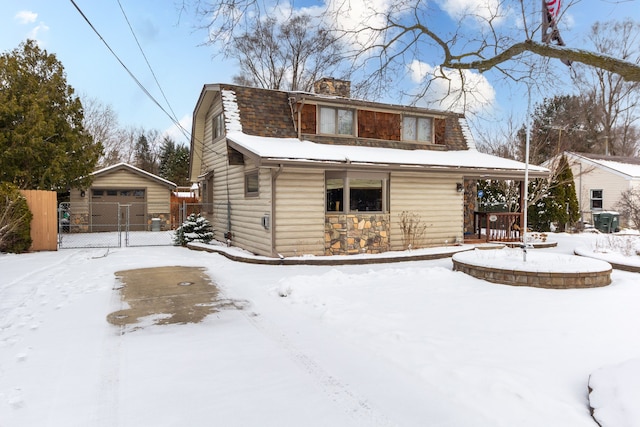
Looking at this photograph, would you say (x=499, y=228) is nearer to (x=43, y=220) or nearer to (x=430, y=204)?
(x=430, y=204)

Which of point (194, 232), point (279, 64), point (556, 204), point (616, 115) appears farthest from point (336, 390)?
point (616, 115)

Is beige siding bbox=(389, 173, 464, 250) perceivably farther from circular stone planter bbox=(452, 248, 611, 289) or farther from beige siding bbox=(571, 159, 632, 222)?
beige siding bbox=(571, 159, 632, 222)

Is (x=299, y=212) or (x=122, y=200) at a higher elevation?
(x=122, y=200)

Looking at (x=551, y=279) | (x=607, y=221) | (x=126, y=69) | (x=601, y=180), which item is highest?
(x=126, y=69)

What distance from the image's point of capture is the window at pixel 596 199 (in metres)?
23.8

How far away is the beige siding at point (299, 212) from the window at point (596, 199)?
814 inches

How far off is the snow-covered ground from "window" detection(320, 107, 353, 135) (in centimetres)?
680

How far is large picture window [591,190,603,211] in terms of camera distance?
936 inches

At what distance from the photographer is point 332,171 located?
11008 millimetres

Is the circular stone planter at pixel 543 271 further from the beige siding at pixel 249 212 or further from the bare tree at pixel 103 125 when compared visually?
the bare tree at pixel 103 125

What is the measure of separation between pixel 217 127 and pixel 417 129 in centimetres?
716

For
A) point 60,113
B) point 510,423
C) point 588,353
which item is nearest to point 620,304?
point 588,353

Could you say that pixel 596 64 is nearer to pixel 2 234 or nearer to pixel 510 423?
pixel 510 423

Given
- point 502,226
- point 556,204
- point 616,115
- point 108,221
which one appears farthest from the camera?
point 616,115
